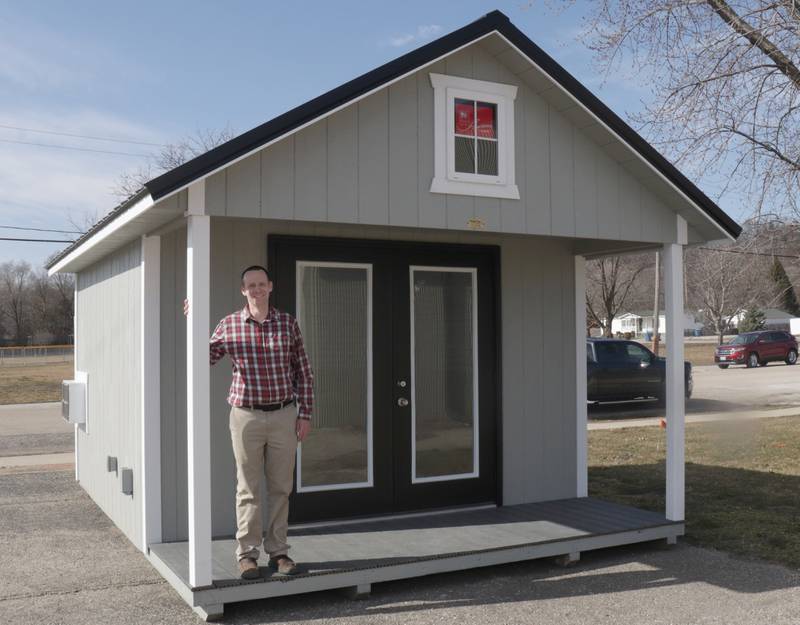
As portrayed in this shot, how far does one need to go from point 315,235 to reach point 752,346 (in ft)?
92.9

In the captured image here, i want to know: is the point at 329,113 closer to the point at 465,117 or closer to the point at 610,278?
the point at 465,117

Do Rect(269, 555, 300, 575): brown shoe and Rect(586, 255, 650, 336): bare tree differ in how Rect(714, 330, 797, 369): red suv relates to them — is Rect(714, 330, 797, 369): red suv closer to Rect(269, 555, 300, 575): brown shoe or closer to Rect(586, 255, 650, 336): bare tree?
Rect(586, 255, 650, 336): bare tree

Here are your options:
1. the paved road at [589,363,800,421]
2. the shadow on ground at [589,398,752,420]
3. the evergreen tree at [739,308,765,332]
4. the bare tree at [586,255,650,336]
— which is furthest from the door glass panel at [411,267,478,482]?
the evergreen tree at [739,308,765,332]

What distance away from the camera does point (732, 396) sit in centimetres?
1972

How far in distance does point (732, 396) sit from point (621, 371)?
4.87 metres

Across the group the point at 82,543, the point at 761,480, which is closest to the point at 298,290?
the point at 82,543

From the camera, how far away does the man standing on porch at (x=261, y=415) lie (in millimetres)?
5152

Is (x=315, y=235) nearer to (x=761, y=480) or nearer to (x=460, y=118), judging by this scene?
(x=460, y=118)

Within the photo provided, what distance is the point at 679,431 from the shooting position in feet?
22.1

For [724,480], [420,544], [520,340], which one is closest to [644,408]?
[724,480]

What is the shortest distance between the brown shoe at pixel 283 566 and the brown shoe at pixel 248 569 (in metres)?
0.14

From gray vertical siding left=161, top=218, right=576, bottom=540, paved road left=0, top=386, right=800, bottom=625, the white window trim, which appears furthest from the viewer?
gray vertical siding left=161, top=218, right=576, bottom=540

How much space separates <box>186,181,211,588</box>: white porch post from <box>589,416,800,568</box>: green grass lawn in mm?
4191

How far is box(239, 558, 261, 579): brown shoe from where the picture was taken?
506 centimetres
